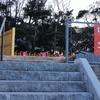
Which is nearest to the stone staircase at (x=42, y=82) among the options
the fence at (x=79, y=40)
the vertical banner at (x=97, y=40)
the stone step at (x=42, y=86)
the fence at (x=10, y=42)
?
the stone step at (x=42, y=86)

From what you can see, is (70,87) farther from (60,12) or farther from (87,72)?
(60,12)

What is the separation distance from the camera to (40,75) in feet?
14.1

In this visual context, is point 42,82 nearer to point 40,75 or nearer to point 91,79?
point 40,75

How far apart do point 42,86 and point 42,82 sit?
0.24ft

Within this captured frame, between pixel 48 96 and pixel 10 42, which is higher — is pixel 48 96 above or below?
below

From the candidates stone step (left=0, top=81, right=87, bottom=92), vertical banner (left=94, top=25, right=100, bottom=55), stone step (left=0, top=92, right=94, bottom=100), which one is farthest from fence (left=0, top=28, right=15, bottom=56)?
stone step (left=0, top=92, right=94, bottom=100)

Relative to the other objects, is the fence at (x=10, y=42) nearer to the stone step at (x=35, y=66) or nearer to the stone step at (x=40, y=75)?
the stone step at (x=35, y=66)

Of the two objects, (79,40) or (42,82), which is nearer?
(42,82)

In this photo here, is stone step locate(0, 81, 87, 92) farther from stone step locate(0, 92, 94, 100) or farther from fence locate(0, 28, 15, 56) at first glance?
fence locate(0, 28, 15, 56)

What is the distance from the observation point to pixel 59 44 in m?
19.1

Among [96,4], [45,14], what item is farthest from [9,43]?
[96,4]

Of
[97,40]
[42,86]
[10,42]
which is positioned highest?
[10,42]

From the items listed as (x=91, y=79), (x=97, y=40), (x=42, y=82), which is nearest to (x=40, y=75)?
(x=42, y=82)

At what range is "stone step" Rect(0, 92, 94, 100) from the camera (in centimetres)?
366
